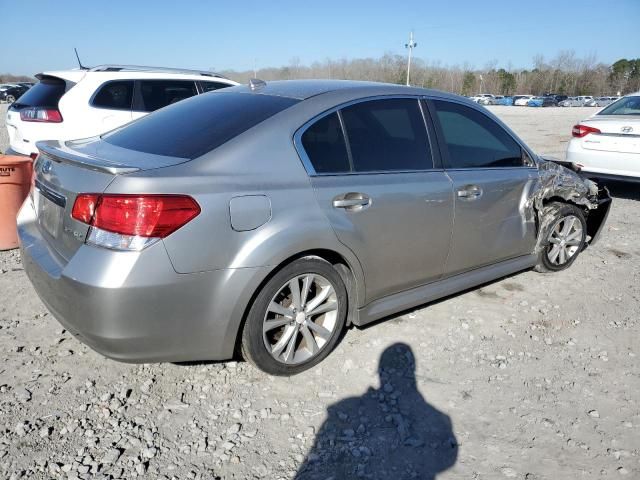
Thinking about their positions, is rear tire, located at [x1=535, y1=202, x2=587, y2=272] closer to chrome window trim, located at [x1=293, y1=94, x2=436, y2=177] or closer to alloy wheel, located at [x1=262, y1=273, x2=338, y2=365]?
chrome window trim, located at [x1=293, y1=94, x2=436, y2=177]

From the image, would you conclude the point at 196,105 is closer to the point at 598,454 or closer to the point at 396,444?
the point at 396,444

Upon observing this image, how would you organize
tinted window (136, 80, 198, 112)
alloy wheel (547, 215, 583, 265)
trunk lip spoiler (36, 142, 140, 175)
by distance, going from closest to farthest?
trunk lip spoiler (36, 142, 140, 175) → alloy wheel (547, 215, 583, 265) → tinted window (136, 80, 198, 112)

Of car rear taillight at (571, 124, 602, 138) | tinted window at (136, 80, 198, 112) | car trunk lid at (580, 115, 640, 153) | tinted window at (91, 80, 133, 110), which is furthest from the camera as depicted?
car rear taillight at (571, 124, 602, 138)

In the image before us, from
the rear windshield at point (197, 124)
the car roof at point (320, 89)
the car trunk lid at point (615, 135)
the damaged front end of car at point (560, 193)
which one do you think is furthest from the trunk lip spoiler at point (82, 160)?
the car trunk lid at point (615, 135)

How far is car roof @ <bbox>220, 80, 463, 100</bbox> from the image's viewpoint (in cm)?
315

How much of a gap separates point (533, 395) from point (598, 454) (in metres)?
0.49

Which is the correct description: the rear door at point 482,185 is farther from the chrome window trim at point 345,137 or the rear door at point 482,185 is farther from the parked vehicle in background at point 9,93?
the parked vehicle in background at point 9,93

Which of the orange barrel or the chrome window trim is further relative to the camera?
the orange barrel

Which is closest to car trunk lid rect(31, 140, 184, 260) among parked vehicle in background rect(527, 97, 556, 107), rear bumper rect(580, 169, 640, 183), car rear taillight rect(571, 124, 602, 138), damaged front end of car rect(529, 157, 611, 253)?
damaged front end of car rect(529, 157, 611, 253)

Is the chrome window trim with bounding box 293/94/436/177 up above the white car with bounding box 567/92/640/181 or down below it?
above

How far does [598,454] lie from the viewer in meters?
2.43

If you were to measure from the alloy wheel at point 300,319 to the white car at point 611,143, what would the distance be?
5.01m

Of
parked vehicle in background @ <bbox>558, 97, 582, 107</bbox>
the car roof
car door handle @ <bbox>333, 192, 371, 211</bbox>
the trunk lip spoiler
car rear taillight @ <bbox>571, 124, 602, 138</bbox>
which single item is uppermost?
the car roof

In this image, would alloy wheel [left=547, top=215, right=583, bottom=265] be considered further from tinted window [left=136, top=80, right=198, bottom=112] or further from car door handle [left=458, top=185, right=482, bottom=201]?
tinted window [left=136, top=80, right=198, bottom=112]
